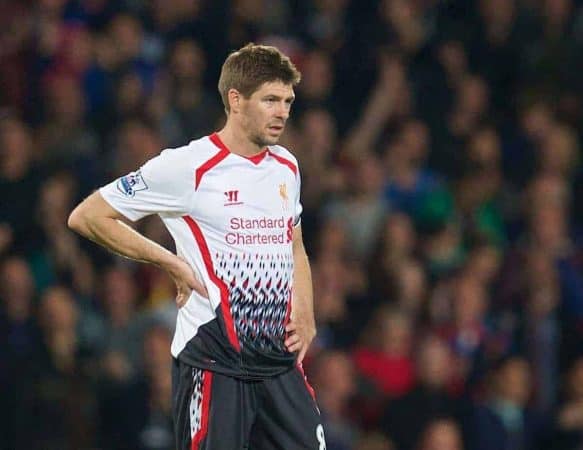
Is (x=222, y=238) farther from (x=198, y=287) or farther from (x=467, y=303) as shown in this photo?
(x=467, y=303)

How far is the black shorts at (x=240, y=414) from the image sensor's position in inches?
255

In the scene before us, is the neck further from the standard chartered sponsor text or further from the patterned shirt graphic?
the standard chartered sponsor text

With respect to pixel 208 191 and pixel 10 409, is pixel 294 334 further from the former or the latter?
pixel 10 409

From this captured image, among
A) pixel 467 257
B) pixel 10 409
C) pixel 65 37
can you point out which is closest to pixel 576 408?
pixel 467 257

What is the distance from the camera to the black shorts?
649 cm

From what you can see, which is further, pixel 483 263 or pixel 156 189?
pixel 483 263

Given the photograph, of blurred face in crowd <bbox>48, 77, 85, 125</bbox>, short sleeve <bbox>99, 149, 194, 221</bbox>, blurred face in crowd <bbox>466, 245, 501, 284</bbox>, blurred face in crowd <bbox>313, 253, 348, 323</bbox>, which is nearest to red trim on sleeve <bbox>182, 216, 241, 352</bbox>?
short sleeve <bbox>99, 149, 194, 221</bbox>

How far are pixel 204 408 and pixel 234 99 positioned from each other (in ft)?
4.14

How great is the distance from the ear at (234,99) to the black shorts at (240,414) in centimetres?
108

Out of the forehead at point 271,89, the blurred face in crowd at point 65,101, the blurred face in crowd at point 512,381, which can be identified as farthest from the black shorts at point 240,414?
the blurred face in crowd at point 65,101

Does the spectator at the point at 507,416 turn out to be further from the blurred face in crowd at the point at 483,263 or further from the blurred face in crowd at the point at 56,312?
the blurred face in crowd at the point at 56,312

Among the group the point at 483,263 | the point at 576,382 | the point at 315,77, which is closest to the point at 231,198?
the point at 576,382

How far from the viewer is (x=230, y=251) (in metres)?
6.51

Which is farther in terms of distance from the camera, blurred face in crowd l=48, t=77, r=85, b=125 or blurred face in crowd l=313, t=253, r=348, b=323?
blurred face in crowd l=48, t=77, r=85, b=125
